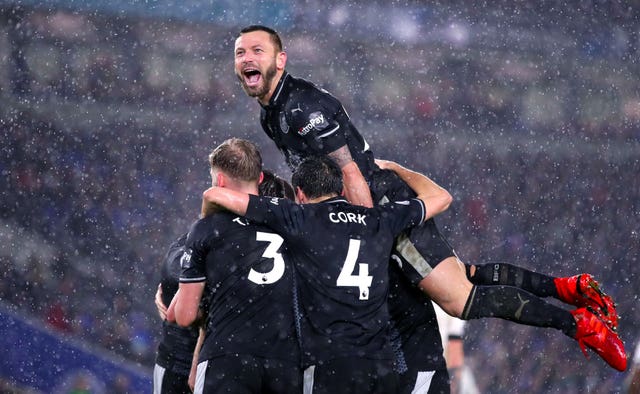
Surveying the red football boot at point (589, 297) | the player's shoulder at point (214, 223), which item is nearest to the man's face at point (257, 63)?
the player's shoulder at point (214, 223)

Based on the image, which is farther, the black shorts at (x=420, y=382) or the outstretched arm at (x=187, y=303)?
the black shorts at (x=420, y=382)

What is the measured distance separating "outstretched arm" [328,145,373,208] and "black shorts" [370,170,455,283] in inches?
8.8

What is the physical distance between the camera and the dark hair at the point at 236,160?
154 inches

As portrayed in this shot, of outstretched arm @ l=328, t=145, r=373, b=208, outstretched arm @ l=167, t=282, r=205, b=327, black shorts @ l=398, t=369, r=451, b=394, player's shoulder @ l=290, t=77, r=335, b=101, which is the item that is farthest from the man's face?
black shorts @ l=398, t=369, r=451, b=394

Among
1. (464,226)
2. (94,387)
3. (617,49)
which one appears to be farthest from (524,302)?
(617,49)

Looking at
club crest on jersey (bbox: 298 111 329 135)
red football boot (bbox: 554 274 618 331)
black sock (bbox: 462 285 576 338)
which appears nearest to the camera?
club crest on jersey (bbox: 298 111 329 135)

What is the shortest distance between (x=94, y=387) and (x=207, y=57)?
13.1ft

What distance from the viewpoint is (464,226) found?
412 inches

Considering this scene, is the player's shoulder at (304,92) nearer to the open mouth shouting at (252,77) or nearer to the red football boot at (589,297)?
the open mouth shouting at (252,77)

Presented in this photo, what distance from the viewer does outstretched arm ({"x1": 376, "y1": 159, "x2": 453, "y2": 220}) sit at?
167 inches

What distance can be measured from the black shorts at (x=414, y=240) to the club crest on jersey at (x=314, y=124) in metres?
0.43

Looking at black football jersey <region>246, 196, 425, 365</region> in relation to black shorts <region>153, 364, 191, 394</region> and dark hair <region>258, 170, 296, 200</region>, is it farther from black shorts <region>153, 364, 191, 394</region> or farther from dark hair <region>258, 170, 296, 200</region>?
black shorts <region>153, 364, 191, 394</region>

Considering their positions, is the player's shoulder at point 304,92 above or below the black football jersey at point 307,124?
above

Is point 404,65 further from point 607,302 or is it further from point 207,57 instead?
point 607,302
